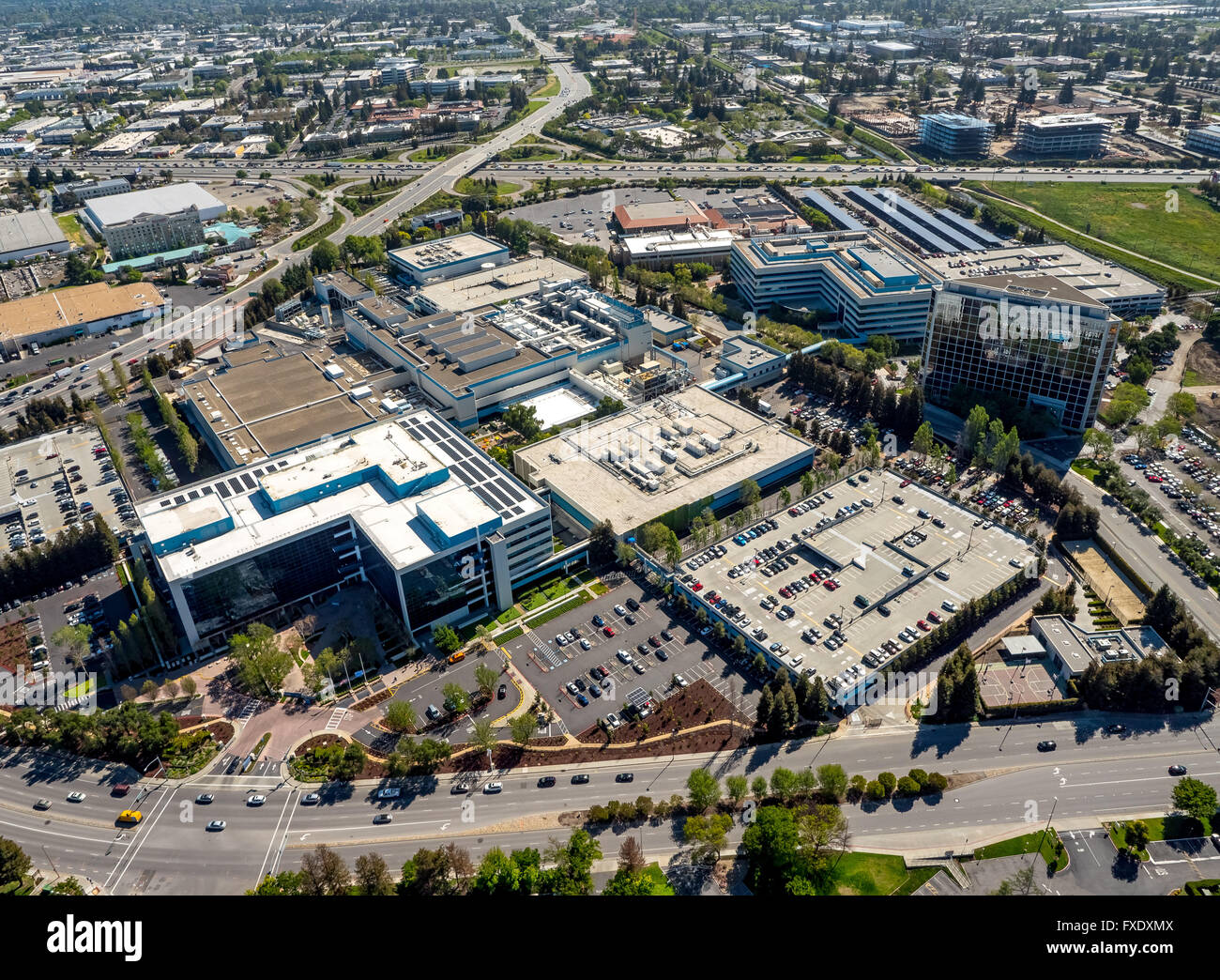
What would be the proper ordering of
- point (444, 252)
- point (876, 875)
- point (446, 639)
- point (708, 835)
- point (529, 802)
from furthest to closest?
point (444, 252) → point (446, 639) → point (529, 802) → point (708, 835) → point (876, 875)

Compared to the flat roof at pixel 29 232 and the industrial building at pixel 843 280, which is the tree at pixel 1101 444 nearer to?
the industrial building at pixel 843 280

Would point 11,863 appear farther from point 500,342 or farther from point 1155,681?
point 1155,681

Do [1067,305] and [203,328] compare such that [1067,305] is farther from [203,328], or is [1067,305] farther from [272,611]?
[203,328]

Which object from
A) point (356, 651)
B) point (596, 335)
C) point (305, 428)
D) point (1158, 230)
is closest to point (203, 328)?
point (305, 428)

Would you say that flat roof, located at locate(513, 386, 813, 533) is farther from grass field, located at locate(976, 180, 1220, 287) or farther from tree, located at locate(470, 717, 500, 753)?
grass field, located at locate(976, 180, 1220, 287)

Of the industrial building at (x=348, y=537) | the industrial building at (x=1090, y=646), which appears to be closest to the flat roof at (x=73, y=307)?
the industrial building at (x=348, y=537)

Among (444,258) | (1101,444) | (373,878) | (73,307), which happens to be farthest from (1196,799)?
(73,307)
